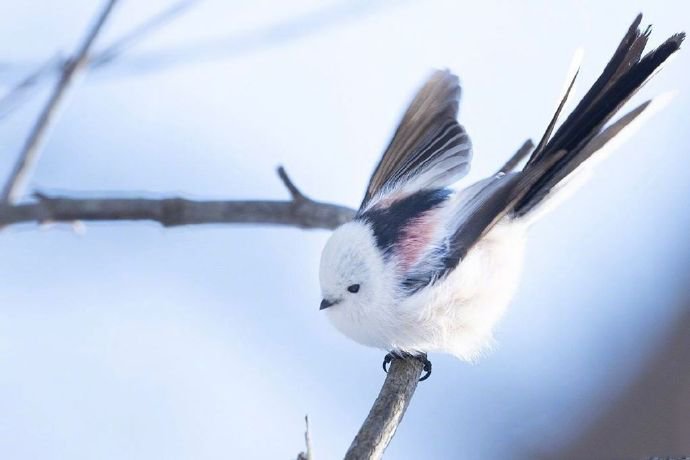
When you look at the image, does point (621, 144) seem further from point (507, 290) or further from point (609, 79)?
point (507, 290)

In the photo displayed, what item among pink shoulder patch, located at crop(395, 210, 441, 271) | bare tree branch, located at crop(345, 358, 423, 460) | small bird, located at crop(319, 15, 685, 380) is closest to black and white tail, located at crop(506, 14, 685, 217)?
small bird, located at crop(319, 15, 685, 380)

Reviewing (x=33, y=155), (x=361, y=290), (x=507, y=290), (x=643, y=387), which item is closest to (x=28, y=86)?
(x=33, y=155)

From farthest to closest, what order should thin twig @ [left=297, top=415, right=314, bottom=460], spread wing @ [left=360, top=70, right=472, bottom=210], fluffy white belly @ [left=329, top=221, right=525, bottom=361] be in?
spread wing @ [left=360, top=70, right=472, bottom=210] → fluffy white belly @ [left=329, top=221, right=525, bottom=361] → thin twig @ [left=297, top=415, right=314, bottom=460]

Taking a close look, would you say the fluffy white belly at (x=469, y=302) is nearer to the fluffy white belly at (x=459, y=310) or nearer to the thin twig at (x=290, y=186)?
the fluffy white belly at (x=459, y=310)

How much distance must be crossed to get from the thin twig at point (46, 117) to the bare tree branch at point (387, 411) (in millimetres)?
666

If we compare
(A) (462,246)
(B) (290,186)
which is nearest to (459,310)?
(A) (462,246)

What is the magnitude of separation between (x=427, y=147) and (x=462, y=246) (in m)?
0.39

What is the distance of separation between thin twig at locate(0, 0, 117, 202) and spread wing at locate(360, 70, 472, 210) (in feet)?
2.77

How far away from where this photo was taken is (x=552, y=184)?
232 cm

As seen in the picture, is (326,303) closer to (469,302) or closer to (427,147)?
(469,302)

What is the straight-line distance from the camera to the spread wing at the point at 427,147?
254cm

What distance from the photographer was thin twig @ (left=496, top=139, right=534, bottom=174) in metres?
2.62

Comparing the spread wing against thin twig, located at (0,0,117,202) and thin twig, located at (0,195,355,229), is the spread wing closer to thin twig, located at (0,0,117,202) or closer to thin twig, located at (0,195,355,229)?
thin twig, located at (0,195,355,229)

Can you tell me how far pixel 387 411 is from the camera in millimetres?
1993
